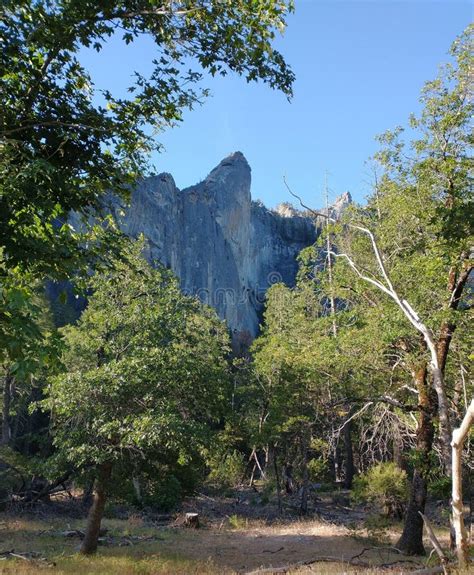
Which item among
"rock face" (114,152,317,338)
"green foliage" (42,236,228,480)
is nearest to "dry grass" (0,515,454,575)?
"green foliage" (42,236,228,480)

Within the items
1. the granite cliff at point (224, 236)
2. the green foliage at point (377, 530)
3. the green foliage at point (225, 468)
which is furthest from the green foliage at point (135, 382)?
the granite cliff at point (224, 236)

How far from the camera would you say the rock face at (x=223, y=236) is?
2596 inches

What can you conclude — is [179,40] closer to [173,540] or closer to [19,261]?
[19,261]

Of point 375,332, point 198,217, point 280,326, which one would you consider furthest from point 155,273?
point 198,217

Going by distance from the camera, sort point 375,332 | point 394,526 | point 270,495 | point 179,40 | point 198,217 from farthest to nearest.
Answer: point 198,217 < point 270,495 < point 394,526 < point 375,332 < point 179,40

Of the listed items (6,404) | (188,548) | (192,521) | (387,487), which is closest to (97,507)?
(188,548)

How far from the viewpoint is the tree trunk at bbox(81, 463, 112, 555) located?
1166 centimetres

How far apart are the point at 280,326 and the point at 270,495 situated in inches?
431

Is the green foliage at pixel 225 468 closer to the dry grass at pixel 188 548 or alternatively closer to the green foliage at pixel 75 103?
the dry grass at pixel 188 548

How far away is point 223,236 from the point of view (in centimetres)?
7719

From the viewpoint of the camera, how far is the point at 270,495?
26656 mm

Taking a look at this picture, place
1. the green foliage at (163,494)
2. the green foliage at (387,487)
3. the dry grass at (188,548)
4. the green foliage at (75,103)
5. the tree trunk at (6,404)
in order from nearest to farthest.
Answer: the green foliage at (75,103) → the dry grass at (188,548) → the green foliage at (387,487) → the green foliage at (163,494) → the tree trunk at (6,404)

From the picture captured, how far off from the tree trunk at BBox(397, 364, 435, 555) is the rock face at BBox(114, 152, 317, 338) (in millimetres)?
47494

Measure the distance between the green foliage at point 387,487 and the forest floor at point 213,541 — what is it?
894 mm
